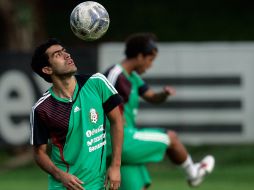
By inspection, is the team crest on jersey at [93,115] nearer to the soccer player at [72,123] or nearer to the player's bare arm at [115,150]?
the soccer player at [72,123]

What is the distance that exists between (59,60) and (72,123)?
49cm

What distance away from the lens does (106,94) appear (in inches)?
295

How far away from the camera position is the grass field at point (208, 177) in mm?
13464

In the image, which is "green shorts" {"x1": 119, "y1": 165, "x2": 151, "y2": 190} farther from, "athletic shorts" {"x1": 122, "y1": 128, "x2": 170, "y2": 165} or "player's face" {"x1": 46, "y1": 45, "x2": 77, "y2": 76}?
"player's face" {"x1": 46, "y1": 45, "x2": 77, "y2": 76}

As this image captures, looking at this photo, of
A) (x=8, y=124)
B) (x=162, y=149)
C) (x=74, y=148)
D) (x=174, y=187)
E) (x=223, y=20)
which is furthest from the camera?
(x=223, y=20)

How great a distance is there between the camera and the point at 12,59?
16062 millimetres

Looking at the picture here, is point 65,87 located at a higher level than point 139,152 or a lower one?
higher

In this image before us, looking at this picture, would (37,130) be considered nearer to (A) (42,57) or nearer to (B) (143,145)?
(A) (42,57)

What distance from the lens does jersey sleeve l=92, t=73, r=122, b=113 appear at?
7488 mm

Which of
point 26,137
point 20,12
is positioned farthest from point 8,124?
point 20,12

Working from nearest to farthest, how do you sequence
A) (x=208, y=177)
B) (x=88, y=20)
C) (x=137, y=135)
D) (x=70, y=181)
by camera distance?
(x=70, y=181), (x=88, y=20), (x=137, y=135), (x=208, y=177)

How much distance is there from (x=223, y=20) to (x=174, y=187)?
991 centimetres

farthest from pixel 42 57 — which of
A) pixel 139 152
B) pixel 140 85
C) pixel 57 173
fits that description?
pixel 140 85

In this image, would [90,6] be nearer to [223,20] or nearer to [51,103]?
[51,103]
